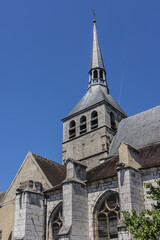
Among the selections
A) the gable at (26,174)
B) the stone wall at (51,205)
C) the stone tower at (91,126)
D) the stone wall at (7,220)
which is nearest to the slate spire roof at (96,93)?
the stone tower at (91,126)

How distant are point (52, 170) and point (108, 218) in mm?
5756

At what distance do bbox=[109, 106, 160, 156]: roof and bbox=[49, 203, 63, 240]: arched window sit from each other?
A: 634 centimetres

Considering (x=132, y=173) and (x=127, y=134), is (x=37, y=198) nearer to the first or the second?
(x=132, y=173)

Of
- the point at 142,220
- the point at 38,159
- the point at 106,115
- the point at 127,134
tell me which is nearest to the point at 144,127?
the point at 127,134

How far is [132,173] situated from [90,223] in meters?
2.85

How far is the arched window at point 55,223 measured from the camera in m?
12.4

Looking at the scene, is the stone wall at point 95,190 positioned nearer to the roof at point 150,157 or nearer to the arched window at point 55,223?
the roof at point 150,157

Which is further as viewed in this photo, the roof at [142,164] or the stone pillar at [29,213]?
the stone pillar at [29,213]

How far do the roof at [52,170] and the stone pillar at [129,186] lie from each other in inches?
203

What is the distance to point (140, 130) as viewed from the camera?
58.8 feet

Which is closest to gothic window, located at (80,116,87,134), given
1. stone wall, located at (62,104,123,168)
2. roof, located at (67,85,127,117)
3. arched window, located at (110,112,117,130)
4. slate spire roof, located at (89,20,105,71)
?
stone wall, located at (62,104,123,168)

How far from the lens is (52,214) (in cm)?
1271

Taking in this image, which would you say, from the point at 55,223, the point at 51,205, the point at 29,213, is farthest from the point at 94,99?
the point at 29,213

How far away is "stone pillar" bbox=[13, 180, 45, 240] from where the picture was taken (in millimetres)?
11789
